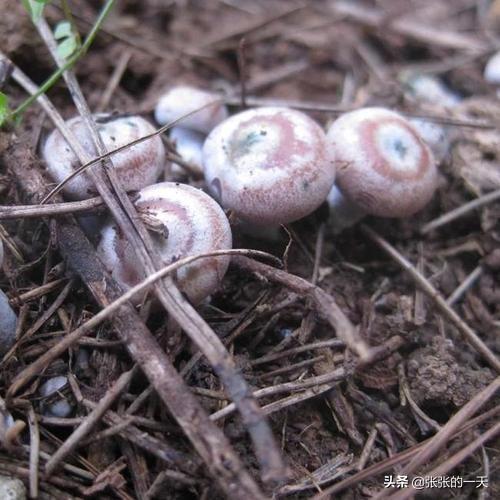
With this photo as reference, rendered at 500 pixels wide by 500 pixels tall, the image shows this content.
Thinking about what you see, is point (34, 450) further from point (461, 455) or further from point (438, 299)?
point (438, 299)

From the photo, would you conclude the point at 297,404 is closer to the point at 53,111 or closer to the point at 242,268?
the point at 242,268

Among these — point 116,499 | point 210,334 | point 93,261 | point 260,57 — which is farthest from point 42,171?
point 260,57

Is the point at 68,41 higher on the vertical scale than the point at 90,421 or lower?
higher

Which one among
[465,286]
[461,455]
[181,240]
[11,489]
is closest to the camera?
[11,489]

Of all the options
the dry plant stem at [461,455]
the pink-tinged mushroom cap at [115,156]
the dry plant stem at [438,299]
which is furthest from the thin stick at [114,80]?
the dry plant stem at [461,455]

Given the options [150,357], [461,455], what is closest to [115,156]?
[150,357]
